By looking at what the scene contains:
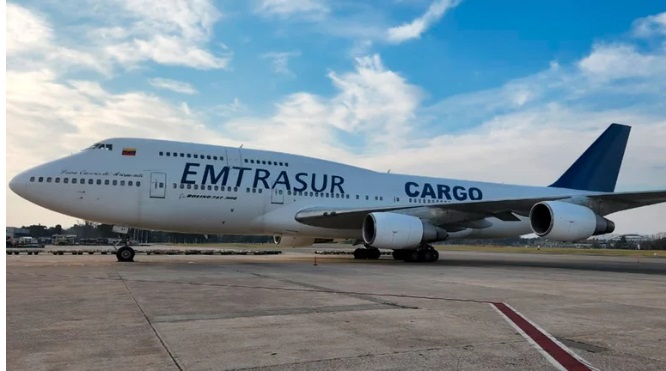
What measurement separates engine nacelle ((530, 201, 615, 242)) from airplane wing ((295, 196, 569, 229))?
0.86 m

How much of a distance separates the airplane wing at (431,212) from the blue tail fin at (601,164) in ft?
28.9

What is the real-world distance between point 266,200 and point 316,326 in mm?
13732

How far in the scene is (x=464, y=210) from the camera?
19.0 m

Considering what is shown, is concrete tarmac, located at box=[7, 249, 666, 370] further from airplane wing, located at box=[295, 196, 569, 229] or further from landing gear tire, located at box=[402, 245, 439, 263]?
landing gear tire, located at box=[402, 245, 439, 263]

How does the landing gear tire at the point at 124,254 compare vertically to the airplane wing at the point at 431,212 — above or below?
below

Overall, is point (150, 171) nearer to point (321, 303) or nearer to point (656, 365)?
point (321, 303)

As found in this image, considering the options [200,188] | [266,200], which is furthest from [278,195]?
[200,188]

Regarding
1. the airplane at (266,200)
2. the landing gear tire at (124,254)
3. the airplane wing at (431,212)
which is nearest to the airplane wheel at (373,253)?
the airplane at (266,200)

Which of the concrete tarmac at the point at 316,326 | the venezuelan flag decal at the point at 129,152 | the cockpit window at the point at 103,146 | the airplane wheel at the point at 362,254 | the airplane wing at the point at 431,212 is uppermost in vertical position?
the cockpit window at the point at 103,146

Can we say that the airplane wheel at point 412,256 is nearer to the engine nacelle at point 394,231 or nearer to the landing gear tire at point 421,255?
the landing gear tire at point 421,255

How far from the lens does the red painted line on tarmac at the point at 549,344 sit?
160 inches

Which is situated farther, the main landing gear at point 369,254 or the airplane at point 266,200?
the main landing gear at point 369,254

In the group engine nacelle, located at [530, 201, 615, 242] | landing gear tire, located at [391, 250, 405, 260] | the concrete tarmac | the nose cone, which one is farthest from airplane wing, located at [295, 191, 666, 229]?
the nose cone

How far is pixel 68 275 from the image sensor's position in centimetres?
1221
